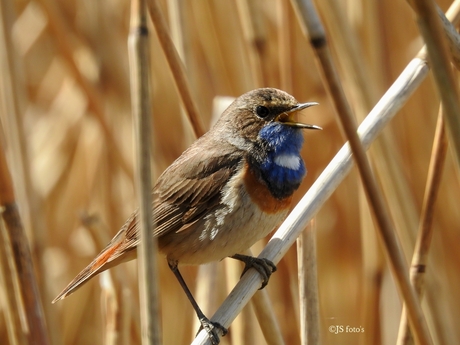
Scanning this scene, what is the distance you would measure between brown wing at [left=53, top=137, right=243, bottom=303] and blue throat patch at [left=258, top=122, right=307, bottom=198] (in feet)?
0.39

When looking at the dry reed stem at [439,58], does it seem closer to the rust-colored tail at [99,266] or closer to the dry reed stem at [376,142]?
the dry reed stem at [376,142]

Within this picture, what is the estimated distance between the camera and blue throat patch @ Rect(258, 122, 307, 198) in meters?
2.28

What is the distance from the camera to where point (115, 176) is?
11.4 feet

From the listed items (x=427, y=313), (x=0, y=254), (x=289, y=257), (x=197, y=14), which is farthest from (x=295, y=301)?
(x=197, y=14)

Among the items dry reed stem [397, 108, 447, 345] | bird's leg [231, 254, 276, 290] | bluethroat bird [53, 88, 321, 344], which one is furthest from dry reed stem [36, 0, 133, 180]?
dry reed stem [397, 108, 447, 345]

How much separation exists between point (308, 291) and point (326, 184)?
433 mm

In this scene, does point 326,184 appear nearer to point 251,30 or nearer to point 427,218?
point 427,218

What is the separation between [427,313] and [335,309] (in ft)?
3.20

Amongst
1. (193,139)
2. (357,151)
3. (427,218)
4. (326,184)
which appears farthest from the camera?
(193,139)

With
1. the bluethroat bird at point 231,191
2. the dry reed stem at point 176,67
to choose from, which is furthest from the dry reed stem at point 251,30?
the dry reed stem at point 176,67

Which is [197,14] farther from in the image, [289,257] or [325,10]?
[289,257]

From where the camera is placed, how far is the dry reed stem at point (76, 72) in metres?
3.16

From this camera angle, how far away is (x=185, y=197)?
235 centimetres

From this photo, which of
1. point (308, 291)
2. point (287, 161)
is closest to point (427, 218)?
point (308, 291)
